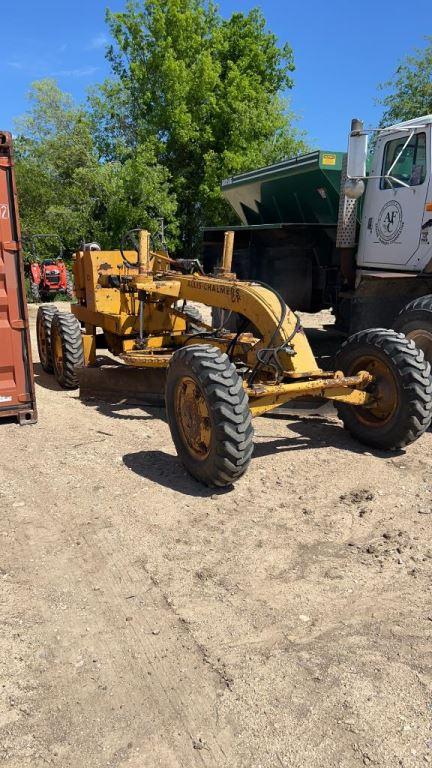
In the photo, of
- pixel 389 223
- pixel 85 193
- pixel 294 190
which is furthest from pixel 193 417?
pixel 85 193

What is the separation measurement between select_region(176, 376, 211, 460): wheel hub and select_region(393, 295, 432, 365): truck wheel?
2.70 m

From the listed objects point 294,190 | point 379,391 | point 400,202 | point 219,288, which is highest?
point 294,190

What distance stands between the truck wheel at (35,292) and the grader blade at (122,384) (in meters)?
12.2

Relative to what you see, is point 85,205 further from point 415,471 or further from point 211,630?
point 211,630

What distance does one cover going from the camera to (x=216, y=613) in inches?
121

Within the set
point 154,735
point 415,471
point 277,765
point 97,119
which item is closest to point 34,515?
point 154,735

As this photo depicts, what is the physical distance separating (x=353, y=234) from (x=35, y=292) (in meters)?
13.1

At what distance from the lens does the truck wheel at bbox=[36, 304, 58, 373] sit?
8.64 metres

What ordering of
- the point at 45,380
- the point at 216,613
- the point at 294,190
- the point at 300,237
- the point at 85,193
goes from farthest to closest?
1. the point at 85,193
2. the point at 294,190
3. the point at 300,237
4. the point at 45,380
5. the point at 216,613

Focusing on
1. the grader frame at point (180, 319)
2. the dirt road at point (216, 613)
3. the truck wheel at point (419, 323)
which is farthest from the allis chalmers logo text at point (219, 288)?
the truck wheel at point (419, 323)

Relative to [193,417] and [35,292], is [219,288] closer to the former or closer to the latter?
[193,417]

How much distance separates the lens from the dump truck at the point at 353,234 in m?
6.70

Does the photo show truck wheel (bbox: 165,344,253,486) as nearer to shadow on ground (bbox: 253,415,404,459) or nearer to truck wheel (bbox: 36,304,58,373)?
shadow on ground (bbox: 253,415,404,459)

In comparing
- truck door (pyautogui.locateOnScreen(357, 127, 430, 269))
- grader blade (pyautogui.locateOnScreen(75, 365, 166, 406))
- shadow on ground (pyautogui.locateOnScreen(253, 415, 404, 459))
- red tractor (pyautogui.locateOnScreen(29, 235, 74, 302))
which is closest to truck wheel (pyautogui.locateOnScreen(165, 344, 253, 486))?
shadow on ground (pyautogui.locateOnScreen(253, 415, 404, 459))
